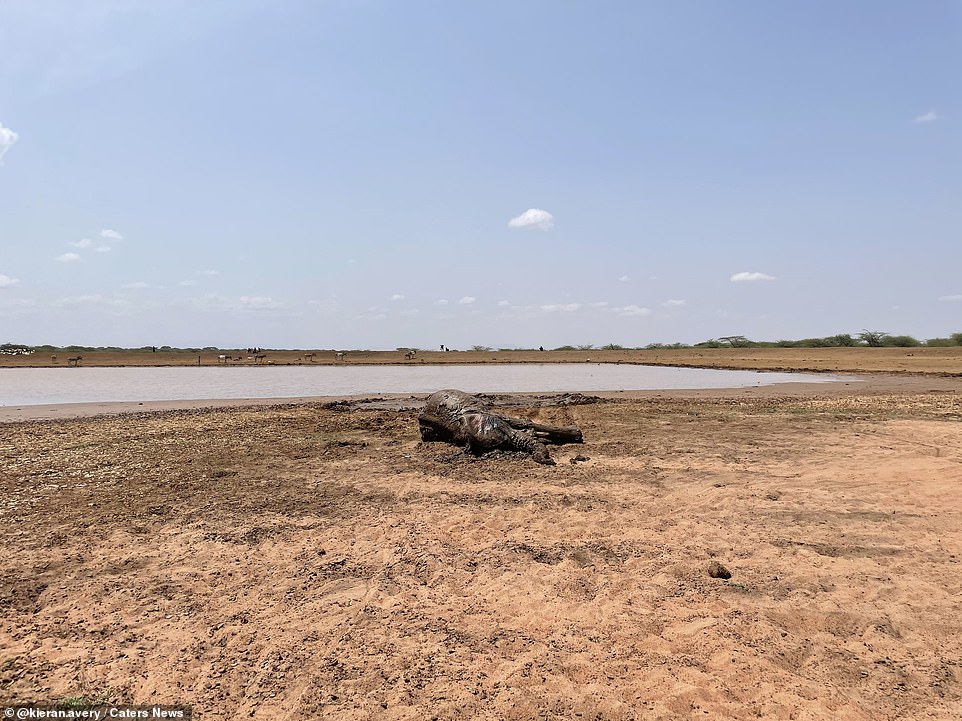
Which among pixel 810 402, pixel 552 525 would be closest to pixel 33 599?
pixel 552 525

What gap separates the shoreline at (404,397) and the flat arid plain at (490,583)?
8208mm

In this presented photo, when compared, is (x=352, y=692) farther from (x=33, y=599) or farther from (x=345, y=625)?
(x=33, y=599)

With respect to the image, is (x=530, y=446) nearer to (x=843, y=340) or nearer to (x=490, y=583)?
(x=490, y=583)

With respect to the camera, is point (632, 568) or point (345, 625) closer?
point (345, 625)

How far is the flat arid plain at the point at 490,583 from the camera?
3219 millimetres

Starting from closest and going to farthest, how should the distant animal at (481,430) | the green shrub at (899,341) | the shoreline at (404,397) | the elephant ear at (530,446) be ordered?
1. the elephant ear at (530,446)
2. the distant animal at (481,430)
3. the shoreline at (404,397)
4. the green shrub at (899,341)

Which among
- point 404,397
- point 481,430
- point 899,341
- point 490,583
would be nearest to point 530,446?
point 481,430

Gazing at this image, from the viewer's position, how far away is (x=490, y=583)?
180 inches

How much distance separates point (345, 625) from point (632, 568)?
2.54 metres

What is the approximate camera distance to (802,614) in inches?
158

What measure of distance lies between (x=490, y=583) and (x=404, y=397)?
16046mm

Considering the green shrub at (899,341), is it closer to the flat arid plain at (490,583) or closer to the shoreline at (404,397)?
the shoreline at (404,397)

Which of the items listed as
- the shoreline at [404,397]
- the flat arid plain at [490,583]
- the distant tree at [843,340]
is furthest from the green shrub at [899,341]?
the flat arid plain at [490,583]

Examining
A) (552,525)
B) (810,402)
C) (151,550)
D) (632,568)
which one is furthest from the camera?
(810,402)
